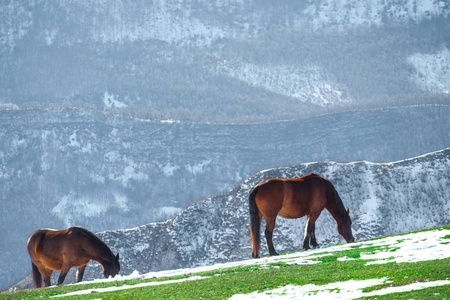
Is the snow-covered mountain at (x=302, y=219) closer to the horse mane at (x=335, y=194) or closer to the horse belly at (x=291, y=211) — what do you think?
the horse mane at (x=335, y=194)

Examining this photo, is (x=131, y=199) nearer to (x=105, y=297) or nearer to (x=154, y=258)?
(x=154, y=258)

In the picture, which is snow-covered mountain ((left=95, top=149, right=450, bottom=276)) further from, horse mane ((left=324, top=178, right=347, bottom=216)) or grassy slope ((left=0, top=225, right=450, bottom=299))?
grassy slope ((left=0, top=225, right=450, bottom=299))

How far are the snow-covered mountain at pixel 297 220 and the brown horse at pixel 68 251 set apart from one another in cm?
3076

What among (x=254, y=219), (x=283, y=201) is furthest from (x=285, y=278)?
(x=283, y=201)

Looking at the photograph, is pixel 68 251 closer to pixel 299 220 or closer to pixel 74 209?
pixel 299 220

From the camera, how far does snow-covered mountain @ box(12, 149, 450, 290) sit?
62.5m

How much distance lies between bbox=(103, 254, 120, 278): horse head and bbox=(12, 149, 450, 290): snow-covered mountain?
3030 cm

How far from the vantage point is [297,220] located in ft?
222

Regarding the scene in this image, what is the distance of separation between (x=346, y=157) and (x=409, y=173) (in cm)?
12230

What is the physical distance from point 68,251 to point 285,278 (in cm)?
1017

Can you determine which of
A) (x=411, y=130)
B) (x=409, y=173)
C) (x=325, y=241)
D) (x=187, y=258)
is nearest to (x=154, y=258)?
(x=187, y=258)

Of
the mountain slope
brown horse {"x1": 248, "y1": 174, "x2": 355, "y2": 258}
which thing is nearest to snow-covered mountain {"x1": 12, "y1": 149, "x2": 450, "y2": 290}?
the mountain slope

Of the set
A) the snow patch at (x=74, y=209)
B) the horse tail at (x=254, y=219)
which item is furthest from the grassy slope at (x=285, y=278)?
the snow patch at (x=74, y=209)

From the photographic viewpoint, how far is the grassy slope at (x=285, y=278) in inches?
730
